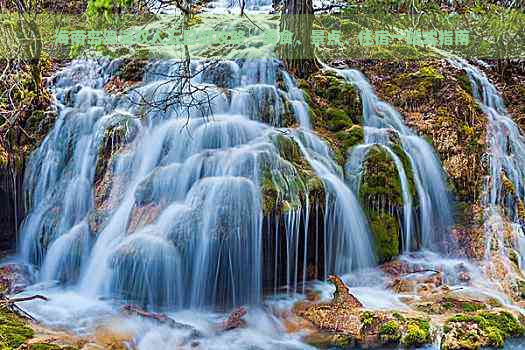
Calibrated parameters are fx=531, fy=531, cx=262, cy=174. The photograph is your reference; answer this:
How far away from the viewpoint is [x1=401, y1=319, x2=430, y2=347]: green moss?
4227 mm

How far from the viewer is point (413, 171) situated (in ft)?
20.9

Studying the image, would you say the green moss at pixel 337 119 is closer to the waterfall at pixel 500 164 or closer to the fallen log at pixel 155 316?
the waterfall at pixel 500 164

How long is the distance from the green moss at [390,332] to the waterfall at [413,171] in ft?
5.78

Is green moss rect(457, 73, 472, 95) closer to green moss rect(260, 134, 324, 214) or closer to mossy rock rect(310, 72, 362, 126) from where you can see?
mossy rock rect(310, 72, 362, 126)

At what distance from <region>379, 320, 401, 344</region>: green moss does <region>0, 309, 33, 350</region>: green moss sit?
281 cm

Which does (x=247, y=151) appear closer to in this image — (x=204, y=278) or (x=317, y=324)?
(x=204, y=278)

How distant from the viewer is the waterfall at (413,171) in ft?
20.0

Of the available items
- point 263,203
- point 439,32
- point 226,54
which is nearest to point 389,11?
point 439,32

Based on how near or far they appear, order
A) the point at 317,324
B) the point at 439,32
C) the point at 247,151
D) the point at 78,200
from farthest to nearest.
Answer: the point at 439,32 < the point at 78,200 < the point at 247,151 < the point at 317,324

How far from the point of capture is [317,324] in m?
4.62

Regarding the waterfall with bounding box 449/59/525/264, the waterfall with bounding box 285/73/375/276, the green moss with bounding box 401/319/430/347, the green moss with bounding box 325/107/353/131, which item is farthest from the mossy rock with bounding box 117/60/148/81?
the green moss with bounding box 401/319/430/347

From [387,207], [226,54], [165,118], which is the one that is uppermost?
[226,54]

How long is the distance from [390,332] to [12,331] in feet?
9.87

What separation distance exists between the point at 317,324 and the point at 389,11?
22.6 ft
